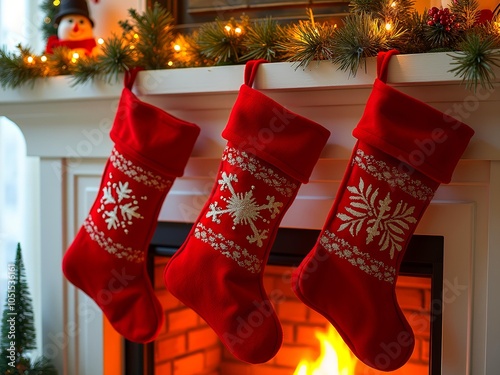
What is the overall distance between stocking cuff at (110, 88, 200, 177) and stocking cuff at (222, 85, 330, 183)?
0.19 metres

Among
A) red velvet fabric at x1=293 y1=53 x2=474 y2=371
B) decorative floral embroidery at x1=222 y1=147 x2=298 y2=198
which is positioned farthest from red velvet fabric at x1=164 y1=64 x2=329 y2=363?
red velvet fabric at x1=293 y1=53 x2=474 y2=371

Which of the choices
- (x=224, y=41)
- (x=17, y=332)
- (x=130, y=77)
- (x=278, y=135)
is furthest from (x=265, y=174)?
(x=17, y=332)

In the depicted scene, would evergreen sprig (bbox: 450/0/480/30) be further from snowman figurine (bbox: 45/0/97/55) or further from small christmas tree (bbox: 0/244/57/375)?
small christmas tree (bbox: 0/244/57/375)

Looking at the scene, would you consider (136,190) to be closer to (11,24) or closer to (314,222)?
(314,222)

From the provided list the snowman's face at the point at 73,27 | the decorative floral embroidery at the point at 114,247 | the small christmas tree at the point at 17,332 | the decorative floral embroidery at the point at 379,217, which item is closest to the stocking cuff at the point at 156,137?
the decorative floral embroidery at the point at 114,247

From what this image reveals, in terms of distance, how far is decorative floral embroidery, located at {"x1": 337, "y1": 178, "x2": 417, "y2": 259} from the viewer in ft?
4.27

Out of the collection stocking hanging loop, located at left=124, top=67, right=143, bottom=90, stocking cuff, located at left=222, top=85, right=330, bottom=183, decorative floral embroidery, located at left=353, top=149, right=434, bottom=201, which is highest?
stocking hanging loop, located at left=124, top=67, right=143, bottom=90

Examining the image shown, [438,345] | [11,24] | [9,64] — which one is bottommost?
[438,345]

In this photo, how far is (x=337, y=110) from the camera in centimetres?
142

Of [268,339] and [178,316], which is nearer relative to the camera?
[268,339]

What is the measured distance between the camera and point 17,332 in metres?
1.73

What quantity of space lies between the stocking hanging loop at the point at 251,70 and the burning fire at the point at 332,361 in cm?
75

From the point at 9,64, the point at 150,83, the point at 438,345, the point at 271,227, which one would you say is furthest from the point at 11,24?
the point at 438,345

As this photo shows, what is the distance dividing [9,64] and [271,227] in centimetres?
83
